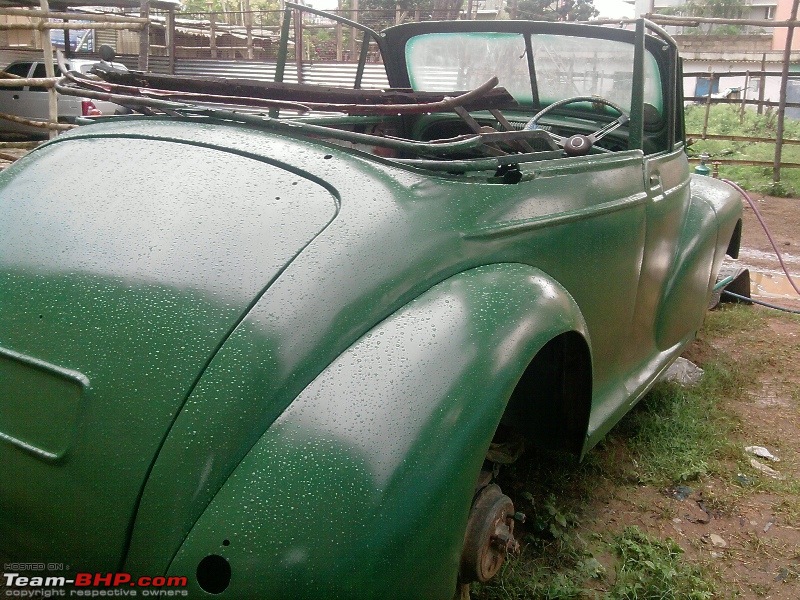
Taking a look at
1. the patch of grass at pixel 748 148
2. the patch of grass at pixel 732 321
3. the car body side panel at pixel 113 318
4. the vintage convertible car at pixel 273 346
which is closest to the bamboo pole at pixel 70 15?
the vintage convertible car at pixel 273 346

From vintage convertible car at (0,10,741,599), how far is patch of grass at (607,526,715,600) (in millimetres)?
437

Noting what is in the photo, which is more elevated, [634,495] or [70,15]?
[70,15]

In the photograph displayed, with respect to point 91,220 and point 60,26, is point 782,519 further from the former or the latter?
point 60,26

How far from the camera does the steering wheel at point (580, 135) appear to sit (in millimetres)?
2428

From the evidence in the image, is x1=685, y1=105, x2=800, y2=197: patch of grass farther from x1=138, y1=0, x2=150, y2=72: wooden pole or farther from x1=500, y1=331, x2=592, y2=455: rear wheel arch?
x1=500, y1=331, x2=592, y2=455: rear wheel arch

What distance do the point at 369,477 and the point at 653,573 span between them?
4.42ft

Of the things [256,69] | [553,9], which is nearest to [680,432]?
[256,69]

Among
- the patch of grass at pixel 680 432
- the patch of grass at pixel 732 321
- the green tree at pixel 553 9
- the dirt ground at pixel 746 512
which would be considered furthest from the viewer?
the green tree at pixel 553 9

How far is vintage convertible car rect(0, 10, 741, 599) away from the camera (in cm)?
137

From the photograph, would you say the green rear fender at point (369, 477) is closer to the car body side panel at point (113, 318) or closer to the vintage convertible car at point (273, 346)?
the vintage convertible car at point (273, 346)

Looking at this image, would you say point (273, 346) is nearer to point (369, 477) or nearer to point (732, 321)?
point (369, 477)

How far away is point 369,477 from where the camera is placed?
4.46 feet

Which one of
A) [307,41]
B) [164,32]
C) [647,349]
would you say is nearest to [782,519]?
[647,349]

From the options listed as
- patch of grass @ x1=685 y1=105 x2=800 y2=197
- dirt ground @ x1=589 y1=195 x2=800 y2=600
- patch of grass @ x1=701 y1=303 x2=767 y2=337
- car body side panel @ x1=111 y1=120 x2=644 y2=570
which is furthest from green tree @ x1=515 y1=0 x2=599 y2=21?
car body side panel @ x1=111 y1=120 x2=644 y2=570
